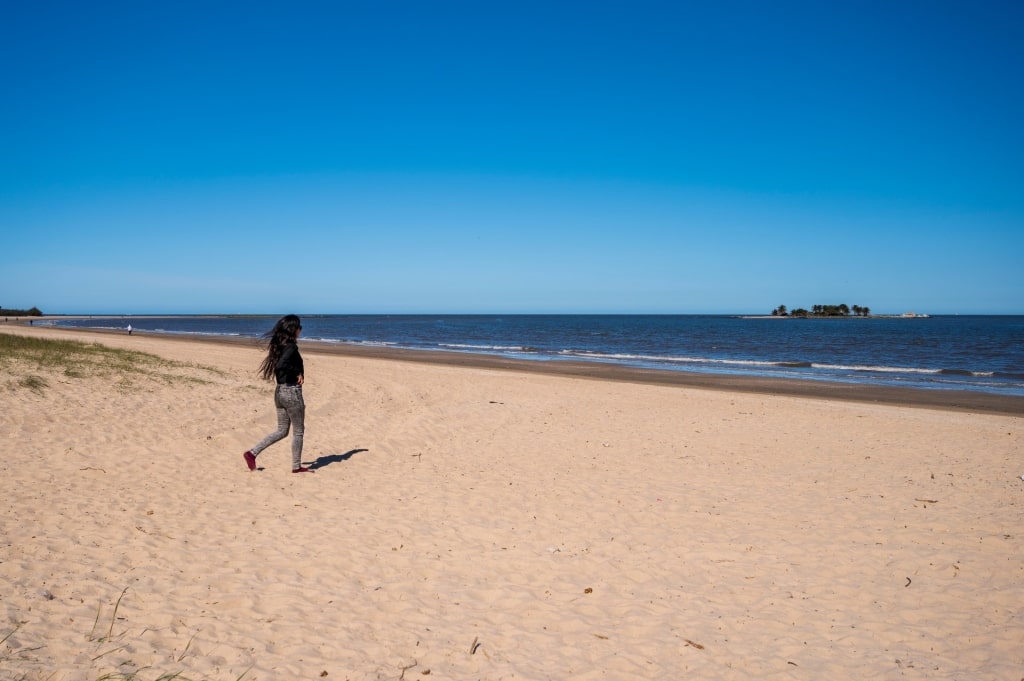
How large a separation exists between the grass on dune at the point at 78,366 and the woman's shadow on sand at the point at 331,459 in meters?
7.37

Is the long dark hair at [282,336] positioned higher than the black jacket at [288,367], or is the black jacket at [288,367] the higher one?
the long dark hair at [282,336]

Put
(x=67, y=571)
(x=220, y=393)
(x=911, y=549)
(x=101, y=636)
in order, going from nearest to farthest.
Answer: (x=101, y=636)
(x=67, y=571)
(x=911, y=549)
(x=220, y=393)

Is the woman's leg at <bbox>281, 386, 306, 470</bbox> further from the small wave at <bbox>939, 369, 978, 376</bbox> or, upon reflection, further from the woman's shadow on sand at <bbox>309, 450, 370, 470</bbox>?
the small wave at <bbox>939, 369, 978, 376</bbox>

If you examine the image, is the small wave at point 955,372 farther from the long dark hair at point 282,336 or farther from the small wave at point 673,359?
the long dark hair at point 282,336

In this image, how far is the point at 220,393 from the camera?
1611cm

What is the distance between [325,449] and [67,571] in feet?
19.3

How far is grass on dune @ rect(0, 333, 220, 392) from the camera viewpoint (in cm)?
1451

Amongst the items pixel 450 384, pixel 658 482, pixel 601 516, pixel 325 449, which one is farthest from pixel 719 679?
pixel 450 384

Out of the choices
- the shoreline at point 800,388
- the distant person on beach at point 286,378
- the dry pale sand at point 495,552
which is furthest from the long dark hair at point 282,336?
the shoreline at point 800,388

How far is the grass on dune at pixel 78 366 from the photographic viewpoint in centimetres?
1451

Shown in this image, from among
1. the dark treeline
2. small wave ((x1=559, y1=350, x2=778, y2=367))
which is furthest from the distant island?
small wave ((x1=559, y1=350, x2=778, y2=367))

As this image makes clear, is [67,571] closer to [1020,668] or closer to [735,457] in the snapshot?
[1020,668]

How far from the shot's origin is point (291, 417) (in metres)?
9.46

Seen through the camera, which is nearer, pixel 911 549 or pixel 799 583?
pixel 799 583
